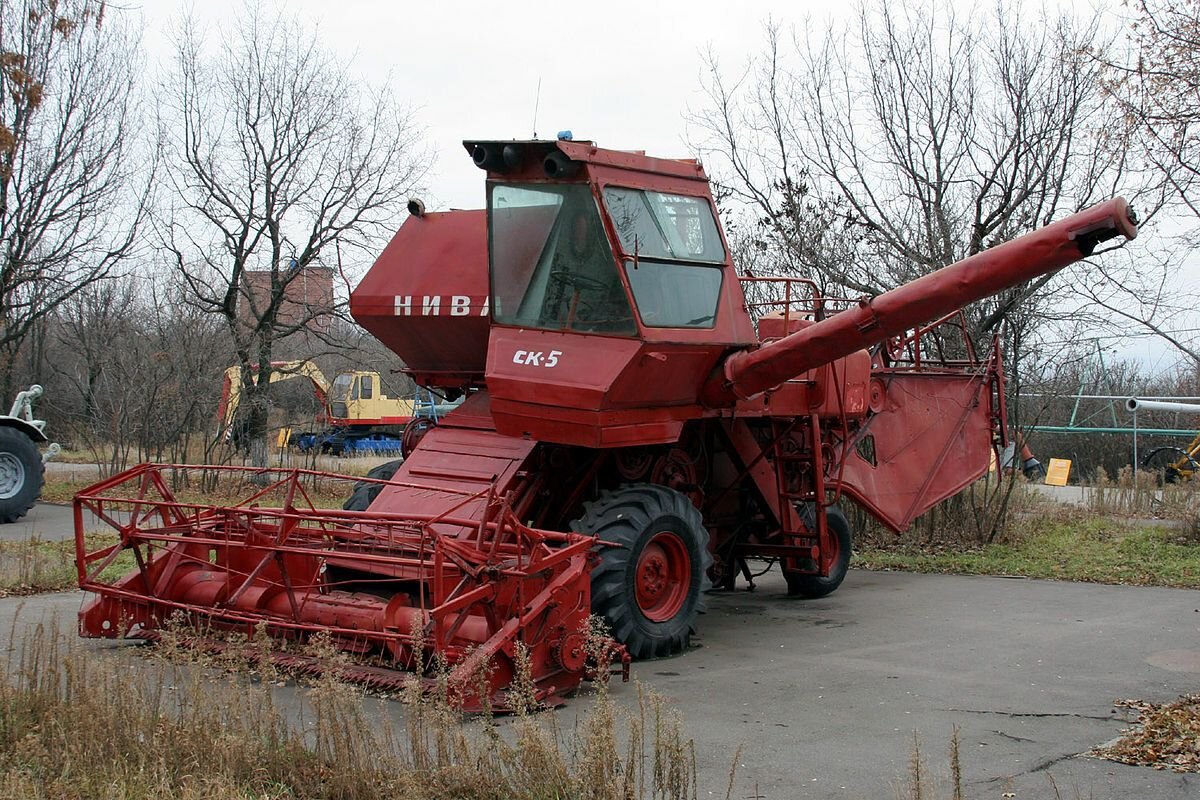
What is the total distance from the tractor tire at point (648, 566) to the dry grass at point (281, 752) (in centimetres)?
197

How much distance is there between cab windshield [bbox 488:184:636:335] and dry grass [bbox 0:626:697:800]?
329 centimetres

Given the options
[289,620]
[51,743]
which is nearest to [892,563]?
[289,620]

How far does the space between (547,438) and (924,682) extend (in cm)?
302

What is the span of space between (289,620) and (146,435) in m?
13.4

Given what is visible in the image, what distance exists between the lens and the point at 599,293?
847 cm

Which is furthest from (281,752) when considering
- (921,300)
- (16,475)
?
(16,475)

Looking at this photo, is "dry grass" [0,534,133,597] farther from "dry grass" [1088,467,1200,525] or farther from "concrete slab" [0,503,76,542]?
"dry grass" [1088,467,1200,525]

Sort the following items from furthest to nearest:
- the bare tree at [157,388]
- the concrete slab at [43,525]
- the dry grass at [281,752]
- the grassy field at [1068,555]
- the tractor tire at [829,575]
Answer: the bare tree at [157,388] → the concrete slab at [43,525] → the grassy field at [1068,555] → the tractor tire at [829,575] → the dry grass at [281,752]

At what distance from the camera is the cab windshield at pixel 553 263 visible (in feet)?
27.7

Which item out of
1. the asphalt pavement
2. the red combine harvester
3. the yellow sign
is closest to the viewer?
the asphalt pavement

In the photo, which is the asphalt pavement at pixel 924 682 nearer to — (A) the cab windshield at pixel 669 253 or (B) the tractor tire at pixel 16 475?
(A) the cab windshield at pixel 669 253

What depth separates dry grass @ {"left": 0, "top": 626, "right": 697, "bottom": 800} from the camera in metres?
4.86

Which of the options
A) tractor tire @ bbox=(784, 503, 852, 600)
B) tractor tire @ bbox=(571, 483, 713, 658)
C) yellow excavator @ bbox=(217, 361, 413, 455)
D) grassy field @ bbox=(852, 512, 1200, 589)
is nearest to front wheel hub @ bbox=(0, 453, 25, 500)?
tractor tire @ bbox=(784, 503, 852, 600)

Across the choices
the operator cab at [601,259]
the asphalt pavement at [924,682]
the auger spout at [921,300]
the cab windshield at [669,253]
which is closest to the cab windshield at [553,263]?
the operator cab at [601,259]
